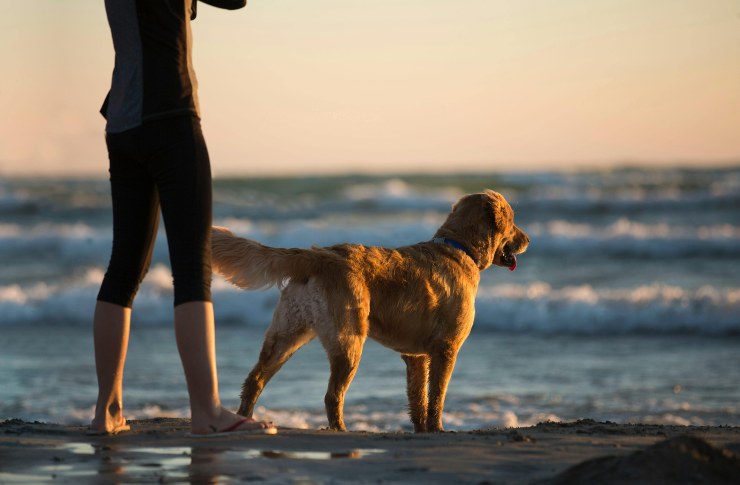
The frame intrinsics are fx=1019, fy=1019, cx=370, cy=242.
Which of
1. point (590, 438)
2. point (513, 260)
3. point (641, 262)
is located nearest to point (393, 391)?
point (513, 260)

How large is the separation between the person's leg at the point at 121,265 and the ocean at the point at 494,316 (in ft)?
9.54

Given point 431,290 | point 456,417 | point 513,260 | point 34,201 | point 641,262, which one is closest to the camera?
point 431,290

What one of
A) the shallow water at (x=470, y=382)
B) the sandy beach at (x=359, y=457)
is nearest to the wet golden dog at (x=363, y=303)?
the sandy beach at (x=359, y=457)

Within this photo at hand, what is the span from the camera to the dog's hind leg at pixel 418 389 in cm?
571

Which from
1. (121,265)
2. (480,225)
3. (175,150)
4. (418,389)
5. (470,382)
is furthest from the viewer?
(470,382)

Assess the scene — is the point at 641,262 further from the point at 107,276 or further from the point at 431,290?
the point at 107,276

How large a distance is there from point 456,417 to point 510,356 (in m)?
2.96

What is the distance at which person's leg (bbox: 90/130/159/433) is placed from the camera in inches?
171

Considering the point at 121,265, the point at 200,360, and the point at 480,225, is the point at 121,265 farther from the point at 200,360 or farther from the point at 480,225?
the point at 480,225

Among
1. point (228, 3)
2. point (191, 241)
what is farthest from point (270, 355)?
point (228, 3)

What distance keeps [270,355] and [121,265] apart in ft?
3.67

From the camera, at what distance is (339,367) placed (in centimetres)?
509

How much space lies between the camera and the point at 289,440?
13.9 ft

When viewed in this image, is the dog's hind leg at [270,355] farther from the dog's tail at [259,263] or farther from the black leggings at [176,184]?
the black leggings at [176,184]
